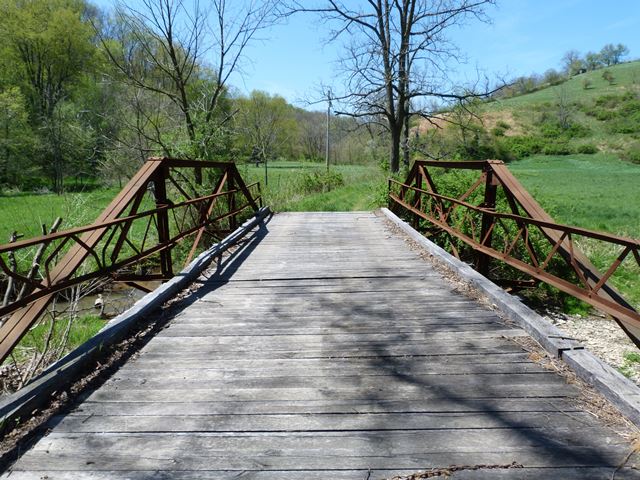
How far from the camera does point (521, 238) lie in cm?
779

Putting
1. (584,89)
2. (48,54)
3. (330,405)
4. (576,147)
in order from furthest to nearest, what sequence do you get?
(584,89) < (576,147) < (48,54) < (330,405)

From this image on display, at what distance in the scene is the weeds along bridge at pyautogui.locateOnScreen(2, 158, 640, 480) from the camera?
2.13 metres

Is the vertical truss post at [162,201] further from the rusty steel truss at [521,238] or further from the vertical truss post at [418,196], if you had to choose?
the vertical truss post at [418,196]

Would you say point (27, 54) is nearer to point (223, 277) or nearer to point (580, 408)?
point (223, 277)

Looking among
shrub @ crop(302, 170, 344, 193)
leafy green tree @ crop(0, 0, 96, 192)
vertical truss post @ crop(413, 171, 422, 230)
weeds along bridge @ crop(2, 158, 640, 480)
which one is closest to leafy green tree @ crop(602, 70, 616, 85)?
shrub @ crop(302, 170, 344, 193)

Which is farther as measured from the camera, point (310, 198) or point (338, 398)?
point (310, 198)

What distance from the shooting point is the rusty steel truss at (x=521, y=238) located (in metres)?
3.27

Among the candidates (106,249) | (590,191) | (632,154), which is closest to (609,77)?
(632,154)

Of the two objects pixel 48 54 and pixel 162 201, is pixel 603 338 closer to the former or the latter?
pixel 162 201

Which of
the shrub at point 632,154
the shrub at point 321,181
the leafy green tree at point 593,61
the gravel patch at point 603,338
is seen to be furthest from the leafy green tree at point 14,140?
the leafy green tree at point 593,61

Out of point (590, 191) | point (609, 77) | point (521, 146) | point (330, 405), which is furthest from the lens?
point (609, 77)

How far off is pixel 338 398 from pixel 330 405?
0.32 feet

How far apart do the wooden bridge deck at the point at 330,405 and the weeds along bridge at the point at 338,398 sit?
0.4 inches

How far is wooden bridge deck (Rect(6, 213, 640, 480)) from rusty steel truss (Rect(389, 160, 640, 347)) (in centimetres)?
71
